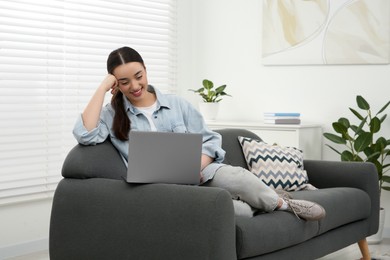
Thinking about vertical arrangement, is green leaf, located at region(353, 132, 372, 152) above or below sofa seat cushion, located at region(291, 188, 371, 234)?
above

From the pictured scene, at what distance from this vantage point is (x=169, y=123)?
3.35 meters

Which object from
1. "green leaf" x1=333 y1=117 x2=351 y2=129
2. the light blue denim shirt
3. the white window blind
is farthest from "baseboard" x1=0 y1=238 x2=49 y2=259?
"green leaf" x1=333 y1=117 x2=351 y2=129

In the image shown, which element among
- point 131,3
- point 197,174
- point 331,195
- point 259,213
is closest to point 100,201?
point 197,174

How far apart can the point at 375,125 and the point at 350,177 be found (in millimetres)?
695

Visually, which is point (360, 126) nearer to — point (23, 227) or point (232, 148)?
point (232, 148)

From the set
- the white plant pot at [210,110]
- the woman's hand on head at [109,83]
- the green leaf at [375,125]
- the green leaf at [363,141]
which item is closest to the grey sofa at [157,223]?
the woman's hand on head at [109,83]

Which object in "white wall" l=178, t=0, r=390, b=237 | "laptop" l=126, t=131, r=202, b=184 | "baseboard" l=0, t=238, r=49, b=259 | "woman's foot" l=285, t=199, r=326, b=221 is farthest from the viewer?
"white wall" l=178, t=0, r=390, b=237

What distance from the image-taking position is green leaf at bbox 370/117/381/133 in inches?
177

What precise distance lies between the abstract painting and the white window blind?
1076mm

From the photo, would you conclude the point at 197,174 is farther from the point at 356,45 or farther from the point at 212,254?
the point at 356,45

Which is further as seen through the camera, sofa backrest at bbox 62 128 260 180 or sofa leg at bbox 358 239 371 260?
sofa leg at bbox 358 239 371 260

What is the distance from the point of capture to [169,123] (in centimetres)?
335

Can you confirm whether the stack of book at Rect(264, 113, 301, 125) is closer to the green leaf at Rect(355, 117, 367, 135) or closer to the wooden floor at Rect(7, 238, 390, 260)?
the green leaf at Rect(355, 117, 367, 135)

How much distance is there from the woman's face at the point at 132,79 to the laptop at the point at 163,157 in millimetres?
502
